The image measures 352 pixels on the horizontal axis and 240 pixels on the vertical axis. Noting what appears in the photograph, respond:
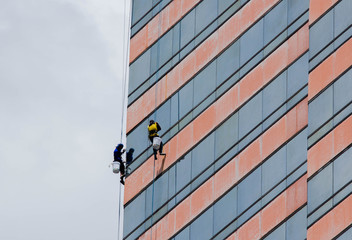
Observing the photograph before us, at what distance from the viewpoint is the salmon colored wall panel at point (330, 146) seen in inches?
3088

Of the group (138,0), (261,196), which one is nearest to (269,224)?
(261,196)

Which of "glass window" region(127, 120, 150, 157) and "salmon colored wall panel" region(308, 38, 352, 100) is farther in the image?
"glass window" region(127, 120, 150, 157)

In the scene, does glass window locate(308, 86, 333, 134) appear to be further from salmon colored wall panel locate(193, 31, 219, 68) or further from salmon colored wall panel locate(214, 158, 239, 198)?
salmon colored wall panel locate(193, 31, 219, 68)

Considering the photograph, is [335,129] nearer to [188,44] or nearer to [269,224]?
[269,224]

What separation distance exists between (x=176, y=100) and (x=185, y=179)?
4.00 metres

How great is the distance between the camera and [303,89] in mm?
82062

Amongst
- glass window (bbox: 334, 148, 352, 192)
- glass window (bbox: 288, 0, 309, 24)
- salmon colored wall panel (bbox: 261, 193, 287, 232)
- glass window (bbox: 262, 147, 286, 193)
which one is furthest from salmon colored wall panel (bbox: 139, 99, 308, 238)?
glass window (bbox: 334, 148, 352, 192)

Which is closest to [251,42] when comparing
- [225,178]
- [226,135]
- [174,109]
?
[226,135]

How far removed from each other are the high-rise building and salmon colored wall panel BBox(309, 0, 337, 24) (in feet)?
0.15

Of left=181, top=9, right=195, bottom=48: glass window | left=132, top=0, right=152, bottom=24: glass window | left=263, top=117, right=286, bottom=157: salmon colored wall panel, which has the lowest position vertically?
left=263, top=117, right=286, bottom=157: salmon colored wall panel

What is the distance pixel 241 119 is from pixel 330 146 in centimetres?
638

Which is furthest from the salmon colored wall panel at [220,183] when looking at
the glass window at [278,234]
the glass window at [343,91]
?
the glass window at [278,234]

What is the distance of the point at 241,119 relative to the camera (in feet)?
276

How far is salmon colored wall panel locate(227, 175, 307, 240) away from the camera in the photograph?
3177 inches
